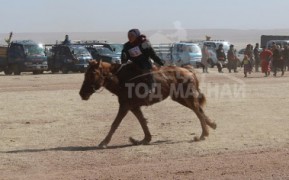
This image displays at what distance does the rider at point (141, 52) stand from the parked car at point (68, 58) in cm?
2682

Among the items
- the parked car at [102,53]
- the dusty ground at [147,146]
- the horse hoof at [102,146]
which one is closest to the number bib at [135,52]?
the dusty ground at [147,146]

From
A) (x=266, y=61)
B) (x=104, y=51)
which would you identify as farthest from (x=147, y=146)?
(x=104, y=51)

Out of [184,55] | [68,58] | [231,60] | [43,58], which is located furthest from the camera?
[184,55]

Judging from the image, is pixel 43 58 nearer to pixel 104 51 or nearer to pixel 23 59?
pixel 23 59

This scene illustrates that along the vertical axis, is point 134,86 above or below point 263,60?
above

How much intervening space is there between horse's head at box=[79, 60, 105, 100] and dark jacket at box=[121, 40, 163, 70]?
630 mm

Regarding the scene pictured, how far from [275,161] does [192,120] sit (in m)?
5.55

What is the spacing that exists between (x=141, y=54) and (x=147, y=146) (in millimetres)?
1682

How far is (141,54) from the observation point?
12.4 meters

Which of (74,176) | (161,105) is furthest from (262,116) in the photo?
(74,176)

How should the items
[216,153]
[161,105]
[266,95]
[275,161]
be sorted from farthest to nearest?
[266,95] → [161,105] → [216,153] → [275,161]

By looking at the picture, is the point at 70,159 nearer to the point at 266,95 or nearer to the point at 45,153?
the point at 45,153

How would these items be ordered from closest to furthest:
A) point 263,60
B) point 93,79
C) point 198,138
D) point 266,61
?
1. point 93,79
2. point 198,138
3. point 266,61
4. point 263,60

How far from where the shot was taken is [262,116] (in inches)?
645
